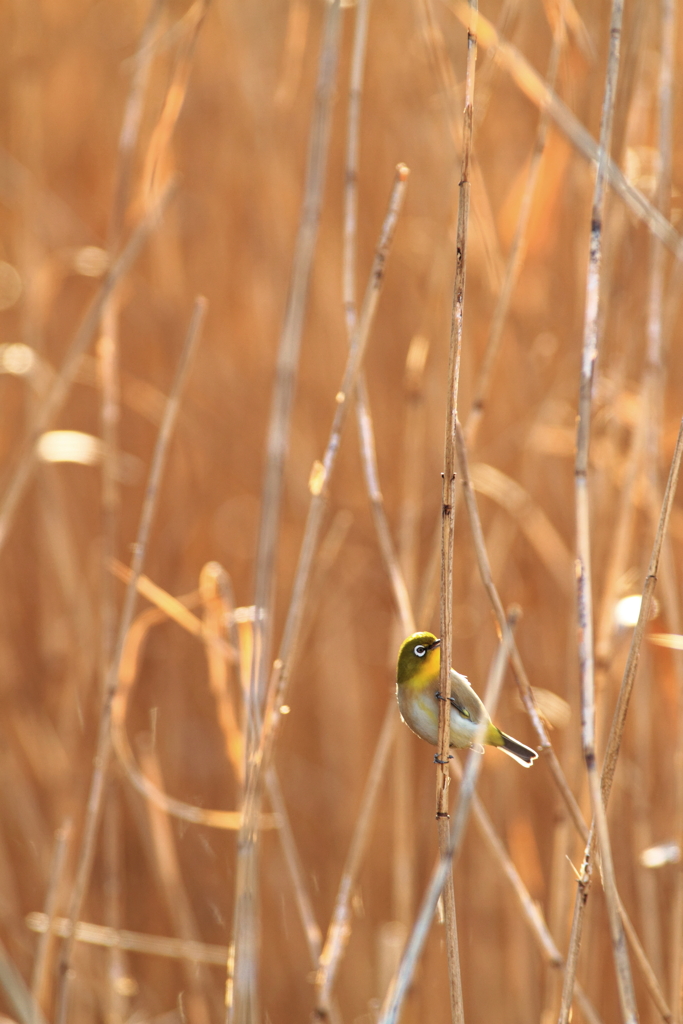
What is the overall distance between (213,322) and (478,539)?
184 centimetres

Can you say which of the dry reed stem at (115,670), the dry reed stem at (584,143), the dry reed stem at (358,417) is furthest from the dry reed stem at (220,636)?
the dry reed stem at (584,143)

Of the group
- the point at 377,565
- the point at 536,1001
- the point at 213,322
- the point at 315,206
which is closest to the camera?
the point at 315,206

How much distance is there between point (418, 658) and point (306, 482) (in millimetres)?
1320

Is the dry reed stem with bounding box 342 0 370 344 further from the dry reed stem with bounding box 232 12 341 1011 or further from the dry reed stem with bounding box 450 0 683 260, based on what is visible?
the dry reed stem with bounding box 450 0 683 260

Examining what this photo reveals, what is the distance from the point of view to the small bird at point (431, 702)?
3.12 ft

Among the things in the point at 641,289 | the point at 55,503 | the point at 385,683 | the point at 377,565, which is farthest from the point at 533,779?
the point at 55,503

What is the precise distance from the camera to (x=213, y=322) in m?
2.61

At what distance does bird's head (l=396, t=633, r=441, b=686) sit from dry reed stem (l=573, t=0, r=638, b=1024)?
0.17m

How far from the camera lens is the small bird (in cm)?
95

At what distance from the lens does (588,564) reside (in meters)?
0.91

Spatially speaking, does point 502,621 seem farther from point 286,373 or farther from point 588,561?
point 286,373

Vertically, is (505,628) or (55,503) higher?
(55,503)

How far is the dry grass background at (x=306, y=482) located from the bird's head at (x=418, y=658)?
485 mm

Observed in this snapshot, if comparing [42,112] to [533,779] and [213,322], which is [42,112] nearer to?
[213,322]
